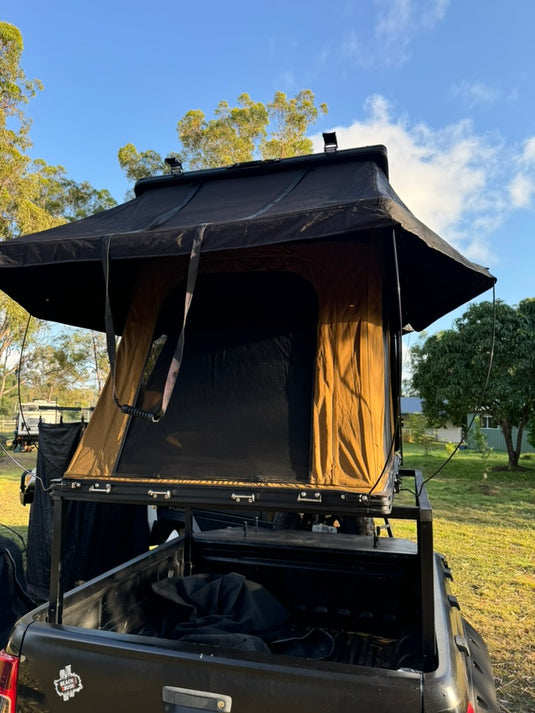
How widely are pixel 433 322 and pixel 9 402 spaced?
54.4m

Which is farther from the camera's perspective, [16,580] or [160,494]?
[16,580]

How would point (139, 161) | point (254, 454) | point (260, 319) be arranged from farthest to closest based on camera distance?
point (139, 161), point (260, 319), point (254, 454)

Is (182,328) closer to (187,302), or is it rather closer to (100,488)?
(187,302)

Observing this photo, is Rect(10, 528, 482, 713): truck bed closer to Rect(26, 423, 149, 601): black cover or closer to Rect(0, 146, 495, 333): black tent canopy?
Rect(0, 146, 495, 333): black tent canopy

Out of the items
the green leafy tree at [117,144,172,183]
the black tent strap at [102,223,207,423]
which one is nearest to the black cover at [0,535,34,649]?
the black tent strap at [102,223,207,423]

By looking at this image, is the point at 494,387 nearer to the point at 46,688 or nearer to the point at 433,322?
the point at 433,322

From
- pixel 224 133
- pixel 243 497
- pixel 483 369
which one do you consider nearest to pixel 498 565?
pixel 243 497

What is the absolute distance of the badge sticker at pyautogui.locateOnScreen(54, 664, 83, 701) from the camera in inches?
66.4

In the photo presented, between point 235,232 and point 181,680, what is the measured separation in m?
1.61

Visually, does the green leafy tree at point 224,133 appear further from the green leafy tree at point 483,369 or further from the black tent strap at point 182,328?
the black tent strap at point 182,328

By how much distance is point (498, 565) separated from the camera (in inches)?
248

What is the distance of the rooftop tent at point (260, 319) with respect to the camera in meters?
2.14

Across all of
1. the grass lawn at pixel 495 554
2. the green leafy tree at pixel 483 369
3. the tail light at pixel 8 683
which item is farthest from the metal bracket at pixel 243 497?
the green leafy tree at pixel 483 369

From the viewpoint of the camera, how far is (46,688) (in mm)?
1709
